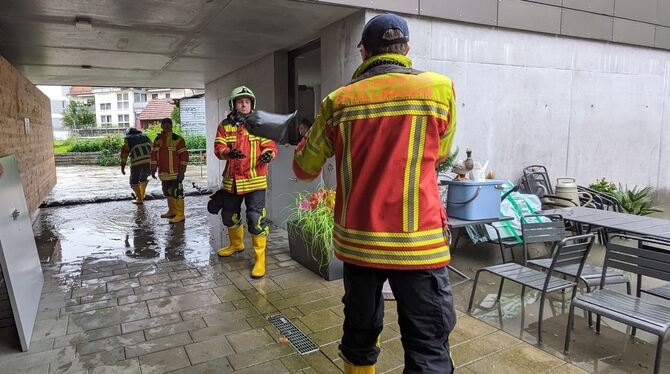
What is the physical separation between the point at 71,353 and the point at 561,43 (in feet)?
21.2

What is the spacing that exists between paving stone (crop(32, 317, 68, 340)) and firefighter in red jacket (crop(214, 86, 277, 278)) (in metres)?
1.58

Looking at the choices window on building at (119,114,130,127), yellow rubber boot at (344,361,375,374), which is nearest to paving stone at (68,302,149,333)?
yellow rubber boot at (344,361,375,374)

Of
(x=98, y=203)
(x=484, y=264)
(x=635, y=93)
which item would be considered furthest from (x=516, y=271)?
(x=98, y=203)

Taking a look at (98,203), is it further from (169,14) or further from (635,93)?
(635,93)

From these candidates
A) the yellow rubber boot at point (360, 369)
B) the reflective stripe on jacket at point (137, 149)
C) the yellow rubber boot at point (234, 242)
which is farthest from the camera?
the reflective stripe on jacket at point (137, 149)

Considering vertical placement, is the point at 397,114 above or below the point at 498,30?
below

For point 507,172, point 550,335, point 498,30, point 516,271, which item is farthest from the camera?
point 507,172

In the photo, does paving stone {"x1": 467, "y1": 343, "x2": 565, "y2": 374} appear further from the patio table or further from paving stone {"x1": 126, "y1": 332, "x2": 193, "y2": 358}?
paving stone {"x1": 126, "y1": 332, "x2": 193, "y2": 358}

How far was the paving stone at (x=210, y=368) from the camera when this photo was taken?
2654 millimetres

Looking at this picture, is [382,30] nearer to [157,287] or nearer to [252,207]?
[252,207]

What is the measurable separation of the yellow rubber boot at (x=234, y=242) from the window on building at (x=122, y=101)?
47.9 m

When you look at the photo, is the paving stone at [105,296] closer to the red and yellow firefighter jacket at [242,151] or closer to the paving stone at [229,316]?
the paving stone at [229,316]

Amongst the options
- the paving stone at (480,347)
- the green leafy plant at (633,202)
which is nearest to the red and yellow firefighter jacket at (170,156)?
the paving stone at (480,347)

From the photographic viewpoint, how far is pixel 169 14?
4809 millimetres
